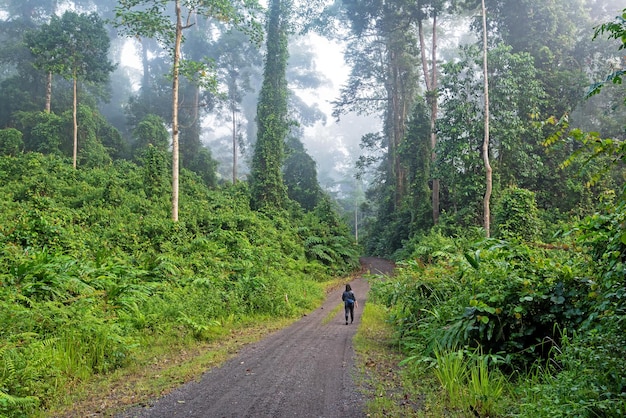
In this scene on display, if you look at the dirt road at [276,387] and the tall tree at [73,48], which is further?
→ the tall tree at [73,48]

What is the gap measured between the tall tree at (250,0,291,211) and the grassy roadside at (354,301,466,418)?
779 inches

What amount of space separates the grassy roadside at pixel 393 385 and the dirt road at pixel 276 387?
0.21m

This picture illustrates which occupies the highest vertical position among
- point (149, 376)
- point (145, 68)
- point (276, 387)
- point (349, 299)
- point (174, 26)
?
point (145, 68)

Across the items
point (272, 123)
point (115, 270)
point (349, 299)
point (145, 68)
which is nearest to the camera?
point (115, 270)

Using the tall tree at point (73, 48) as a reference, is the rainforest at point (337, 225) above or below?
below

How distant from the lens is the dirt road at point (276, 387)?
190 inches

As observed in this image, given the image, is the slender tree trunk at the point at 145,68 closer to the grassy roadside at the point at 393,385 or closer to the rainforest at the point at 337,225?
the rainforest at the point at 337,225

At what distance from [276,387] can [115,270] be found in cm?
706

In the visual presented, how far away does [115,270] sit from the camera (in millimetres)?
10672

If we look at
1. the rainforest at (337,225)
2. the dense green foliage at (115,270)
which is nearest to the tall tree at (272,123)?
the rainforest at (337,225)

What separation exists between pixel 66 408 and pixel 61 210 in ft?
40.9

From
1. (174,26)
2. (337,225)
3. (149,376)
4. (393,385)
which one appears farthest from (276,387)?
(337,225)

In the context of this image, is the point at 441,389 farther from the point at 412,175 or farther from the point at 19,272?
the point at 412,175

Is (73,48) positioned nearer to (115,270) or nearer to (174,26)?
(174,26)
